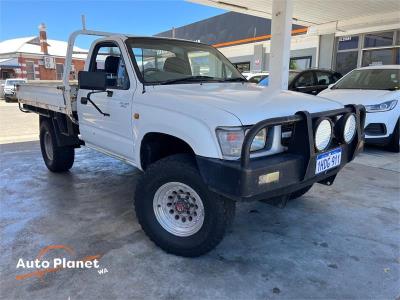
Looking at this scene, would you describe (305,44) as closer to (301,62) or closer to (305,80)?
(301,62)

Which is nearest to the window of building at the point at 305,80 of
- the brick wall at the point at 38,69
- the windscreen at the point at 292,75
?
the windscreen at the point at 292,75

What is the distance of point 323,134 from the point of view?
273 cm

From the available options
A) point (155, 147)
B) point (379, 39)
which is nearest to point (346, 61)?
point (379, 39)

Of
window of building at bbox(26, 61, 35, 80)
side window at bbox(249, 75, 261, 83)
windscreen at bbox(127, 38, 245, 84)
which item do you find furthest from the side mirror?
window of building at bbox(26, 61, 35, 80)

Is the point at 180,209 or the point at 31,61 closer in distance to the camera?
the point at 180,209

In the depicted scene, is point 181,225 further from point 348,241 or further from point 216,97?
point 348,241

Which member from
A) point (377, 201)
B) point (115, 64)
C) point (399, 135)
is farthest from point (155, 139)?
point (399, 135)

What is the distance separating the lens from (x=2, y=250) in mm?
2992

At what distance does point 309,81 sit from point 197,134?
7.52m

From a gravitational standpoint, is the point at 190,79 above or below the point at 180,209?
above

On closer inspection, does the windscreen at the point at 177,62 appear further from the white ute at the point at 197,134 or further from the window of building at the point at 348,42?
the window of building at the point at 348,42

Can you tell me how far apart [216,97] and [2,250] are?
2.28 m

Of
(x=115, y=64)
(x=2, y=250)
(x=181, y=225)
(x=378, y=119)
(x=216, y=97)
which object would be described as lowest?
(x=2, y=250)

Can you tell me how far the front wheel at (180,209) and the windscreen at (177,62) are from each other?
103 cm
